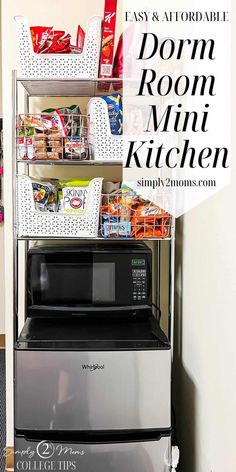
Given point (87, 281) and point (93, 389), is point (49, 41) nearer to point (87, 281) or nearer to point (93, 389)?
point (87, 281)

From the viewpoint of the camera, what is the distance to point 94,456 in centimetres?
157

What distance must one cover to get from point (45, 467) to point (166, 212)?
0.91 metres

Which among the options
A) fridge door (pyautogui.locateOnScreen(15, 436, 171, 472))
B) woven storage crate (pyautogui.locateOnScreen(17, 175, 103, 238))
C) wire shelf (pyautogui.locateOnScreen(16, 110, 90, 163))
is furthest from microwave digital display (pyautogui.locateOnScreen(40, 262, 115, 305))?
fridge door (pyautogui.locateOnScreen(15, 436, 171, 472))

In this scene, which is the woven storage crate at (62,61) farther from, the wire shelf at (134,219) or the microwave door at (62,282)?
the microwave door at (62,282)

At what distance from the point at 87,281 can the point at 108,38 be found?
33.1 inches

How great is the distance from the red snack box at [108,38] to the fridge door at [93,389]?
0.95 metres

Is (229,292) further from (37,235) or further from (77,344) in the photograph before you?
(37,235)

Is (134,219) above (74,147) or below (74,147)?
below

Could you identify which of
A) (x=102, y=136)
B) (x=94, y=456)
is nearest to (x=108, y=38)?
(x=102, y=136)

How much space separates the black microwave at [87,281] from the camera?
183cm

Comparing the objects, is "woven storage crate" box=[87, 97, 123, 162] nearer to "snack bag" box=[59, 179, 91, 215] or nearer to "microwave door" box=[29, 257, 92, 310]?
"snack bag" box=[59, 179, 91, 215]

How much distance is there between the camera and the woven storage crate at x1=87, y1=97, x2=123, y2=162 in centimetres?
176

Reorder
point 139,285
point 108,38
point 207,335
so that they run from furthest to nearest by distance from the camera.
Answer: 1. point 139,285
2. point 108,38
3. point 207,335

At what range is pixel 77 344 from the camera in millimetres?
1619
